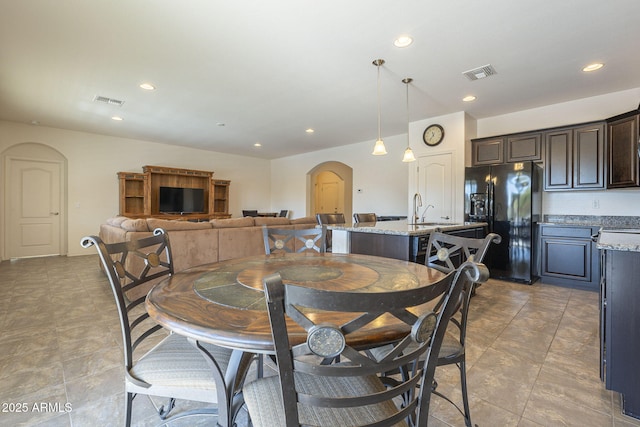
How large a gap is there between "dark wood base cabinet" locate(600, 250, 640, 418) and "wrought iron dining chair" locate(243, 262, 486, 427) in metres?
1.42

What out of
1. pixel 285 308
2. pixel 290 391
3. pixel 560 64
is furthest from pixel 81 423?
pixel 560 64

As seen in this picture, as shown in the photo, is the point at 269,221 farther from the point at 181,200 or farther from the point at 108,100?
the point at 181,200

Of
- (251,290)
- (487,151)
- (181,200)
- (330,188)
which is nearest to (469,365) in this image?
(251,290)

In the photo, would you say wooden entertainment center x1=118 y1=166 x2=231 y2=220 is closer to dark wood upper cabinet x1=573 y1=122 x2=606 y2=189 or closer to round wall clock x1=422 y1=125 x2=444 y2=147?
round wall clock x1=422 y1=125 x2=444 y2=147

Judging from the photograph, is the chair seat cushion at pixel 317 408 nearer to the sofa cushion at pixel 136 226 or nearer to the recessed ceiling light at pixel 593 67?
the sofa cushion at pixel 136 226

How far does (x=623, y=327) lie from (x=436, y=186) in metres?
3.72

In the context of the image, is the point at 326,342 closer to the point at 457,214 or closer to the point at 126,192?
the point at 457,214

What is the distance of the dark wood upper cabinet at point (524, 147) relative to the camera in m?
4.27

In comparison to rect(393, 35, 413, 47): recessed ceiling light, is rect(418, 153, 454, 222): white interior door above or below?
below

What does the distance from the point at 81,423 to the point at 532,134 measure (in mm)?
5615

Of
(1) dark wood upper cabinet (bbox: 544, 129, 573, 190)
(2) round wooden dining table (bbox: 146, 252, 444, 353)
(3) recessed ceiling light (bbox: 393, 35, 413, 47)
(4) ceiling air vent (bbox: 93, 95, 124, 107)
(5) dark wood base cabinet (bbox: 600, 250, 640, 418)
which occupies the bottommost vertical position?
(5) dark wood base cabinet (bbox: 600, 250, 640, 418)

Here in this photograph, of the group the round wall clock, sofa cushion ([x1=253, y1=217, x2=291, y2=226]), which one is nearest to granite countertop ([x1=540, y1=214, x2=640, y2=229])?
the round wall clock

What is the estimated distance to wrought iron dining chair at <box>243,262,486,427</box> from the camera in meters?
0.59

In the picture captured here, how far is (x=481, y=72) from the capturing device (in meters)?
3.33
